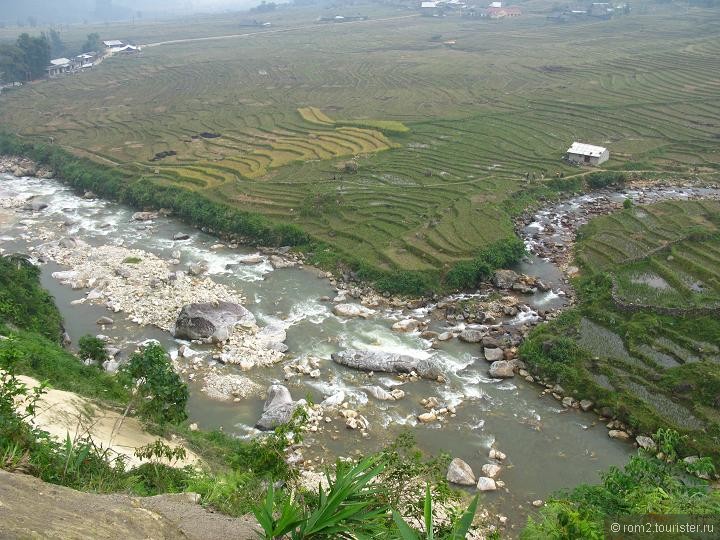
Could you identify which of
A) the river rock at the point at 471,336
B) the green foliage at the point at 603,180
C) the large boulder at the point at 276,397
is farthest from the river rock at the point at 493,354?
the green foliage at the point at 603,180

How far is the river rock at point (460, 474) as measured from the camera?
18219mm

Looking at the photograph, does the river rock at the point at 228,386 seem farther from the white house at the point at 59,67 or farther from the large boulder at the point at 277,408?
the white house at the point at 59,67

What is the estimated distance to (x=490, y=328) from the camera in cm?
2661

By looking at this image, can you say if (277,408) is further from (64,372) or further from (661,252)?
(661,252)

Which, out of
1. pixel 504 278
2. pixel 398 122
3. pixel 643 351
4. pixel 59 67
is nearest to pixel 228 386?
pixel 504 278

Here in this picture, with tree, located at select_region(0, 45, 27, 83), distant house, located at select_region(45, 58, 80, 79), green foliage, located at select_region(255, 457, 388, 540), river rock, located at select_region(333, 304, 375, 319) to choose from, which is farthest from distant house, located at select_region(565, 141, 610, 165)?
distant house, located at select_region(45, 58, 80, 79)

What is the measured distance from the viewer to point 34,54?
292ft

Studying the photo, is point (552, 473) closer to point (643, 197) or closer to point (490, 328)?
point (490, 328)

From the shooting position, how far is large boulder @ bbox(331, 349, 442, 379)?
23.7 m

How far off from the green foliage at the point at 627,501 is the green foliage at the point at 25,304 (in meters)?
21.9

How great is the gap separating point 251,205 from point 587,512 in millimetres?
32145

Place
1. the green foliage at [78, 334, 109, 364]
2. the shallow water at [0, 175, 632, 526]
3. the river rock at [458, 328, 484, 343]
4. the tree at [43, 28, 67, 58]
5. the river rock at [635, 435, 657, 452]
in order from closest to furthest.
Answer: the shallow water at [0, 175, 632, 526], the river rock at [635, 435, 657, 452], the green foliage at [78, 334, 109, 364], the river rock at [458, 328, 484, 343], the tree at [43, 28, 67, 58]

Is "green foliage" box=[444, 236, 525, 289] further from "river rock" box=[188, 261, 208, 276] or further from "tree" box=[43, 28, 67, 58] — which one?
"tree" box=[43, 28, 67, 58]

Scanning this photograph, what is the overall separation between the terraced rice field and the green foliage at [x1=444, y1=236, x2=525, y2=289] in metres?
3.80
